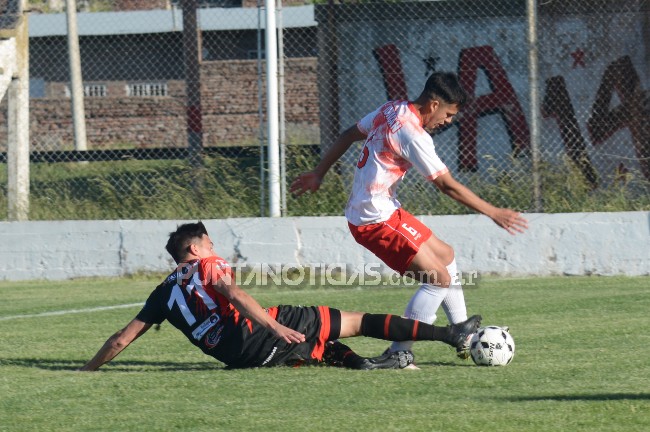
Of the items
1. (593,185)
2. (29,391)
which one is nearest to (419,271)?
(29,391)

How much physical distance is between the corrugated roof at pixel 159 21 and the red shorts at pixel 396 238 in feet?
19.1

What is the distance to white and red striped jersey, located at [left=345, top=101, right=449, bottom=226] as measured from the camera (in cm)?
664

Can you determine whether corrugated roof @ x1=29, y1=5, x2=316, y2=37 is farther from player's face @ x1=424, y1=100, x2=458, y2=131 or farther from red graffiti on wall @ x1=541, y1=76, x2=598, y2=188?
player's face @ x1=424, y1=100, x2=458, y2=131

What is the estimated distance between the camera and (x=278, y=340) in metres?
6.81

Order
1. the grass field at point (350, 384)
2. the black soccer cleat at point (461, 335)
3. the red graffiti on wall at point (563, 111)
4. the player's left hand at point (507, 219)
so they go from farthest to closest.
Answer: the red graffiti on wall at point (563, 111), the black soccer cleat at point (461, 335), the player's left hand at point (507, 219), the grass field at point (350, 384)

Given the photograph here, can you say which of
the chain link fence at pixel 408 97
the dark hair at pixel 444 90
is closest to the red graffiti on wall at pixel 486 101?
the chain link fence at pixel 408 97

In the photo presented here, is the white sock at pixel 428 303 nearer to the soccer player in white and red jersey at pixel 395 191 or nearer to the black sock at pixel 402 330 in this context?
the soccer player in white and red jersey at pixel 395 191

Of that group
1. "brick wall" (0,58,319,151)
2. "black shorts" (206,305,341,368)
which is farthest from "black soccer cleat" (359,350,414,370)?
"brick wall" (0,58,319,151)

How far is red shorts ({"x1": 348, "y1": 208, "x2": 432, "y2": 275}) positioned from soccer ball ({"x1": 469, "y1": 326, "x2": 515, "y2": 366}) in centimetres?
60

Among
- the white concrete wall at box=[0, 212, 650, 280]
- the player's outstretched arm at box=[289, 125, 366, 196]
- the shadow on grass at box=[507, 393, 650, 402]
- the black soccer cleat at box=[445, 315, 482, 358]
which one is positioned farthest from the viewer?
the white concrete wall at box=[0, 212, 650, 280]

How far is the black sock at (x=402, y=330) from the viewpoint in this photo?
22.2 ft

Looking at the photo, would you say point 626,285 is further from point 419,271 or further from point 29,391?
point 29,391

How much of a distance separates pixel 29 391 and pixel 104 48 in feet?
59.1

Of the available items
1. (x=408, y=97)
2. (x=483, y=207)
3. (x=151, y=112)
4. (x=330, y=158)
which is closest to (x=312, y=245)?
(x=408, y=97)
